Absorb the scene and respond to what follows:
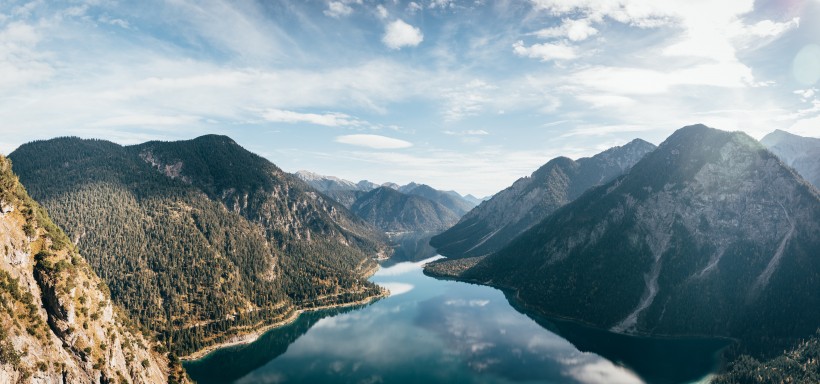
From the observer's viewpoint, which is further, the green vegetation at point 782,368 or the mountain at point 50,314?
the green vegetation at point 782,368

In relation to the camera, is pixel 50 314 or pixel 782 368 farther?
pixel 782 368

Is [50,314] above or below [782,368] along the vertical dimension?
above

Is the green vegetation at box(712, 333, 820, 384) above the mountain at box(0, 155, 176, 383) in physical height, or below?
below

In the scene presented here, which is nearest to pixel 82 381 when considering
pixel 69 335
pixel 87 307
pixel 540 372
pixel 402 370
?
pixel 69 335

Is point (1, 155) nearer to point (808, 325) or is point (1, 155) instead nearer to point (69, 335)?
point (69, 335)

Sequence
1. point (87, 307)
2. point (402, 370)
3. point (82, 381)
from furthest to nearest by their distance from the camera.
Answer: point (402, 370) < point (87, 307) < point (82, 381)

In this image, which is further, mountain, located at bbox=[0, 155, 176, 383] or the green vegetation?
the green vegetation

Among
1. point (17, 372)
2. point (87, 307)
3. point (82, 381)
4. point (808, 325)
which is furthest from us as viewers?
point (808, 325)

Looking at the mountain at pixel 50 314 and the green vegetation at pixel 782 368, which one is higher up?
the mountain at pixel 50 314
